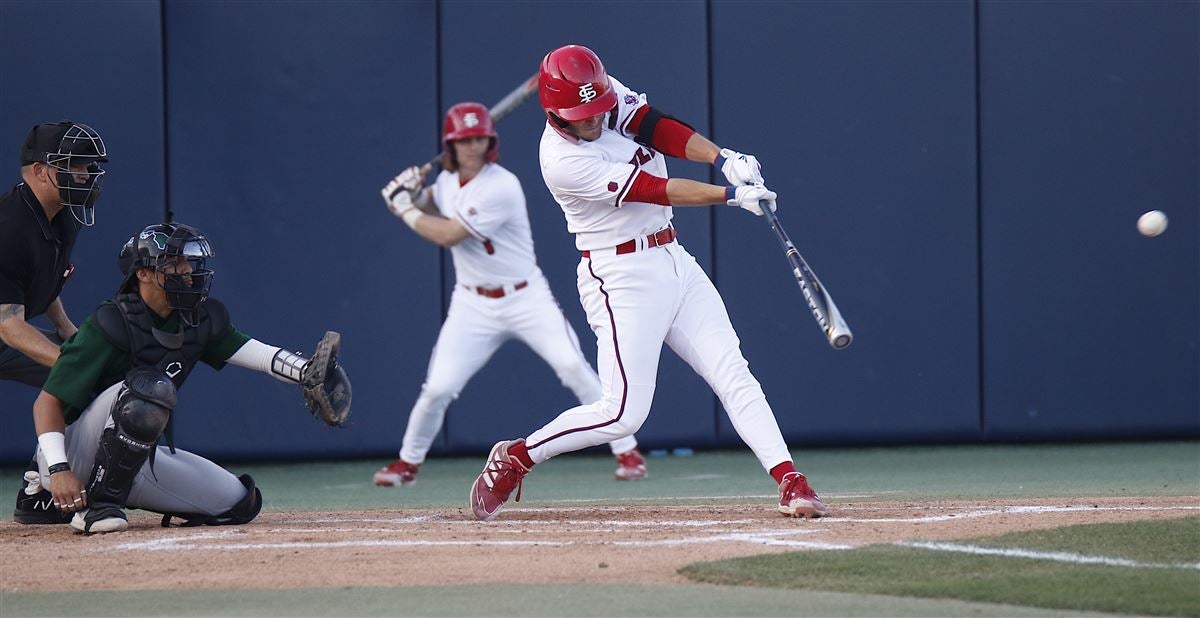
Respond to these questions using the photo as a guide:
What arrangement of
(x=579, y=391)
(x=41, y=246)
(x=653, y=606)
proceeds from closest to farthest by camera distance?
(x=653, y=606) < (x=41, y=246) < (x=579, y=391)

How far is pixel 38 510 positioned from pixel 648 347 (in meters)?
2.29

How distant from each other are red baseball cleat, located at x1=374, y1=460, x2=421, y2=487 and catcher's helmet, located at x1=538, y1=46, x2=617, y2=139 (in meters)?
2.99

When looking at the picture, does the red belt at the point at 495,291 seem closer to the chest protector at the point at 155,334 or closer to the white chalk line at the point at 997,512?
the chest protector at the point at 155,334

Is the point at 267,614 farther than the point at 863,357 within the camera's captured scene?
No

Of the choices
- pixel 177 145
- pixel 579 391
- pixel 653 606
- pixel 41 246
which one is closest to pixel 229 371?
pixel 177 145

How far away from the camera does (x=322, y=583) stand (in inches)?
164

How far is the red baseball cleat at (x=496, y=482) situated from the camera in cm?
543

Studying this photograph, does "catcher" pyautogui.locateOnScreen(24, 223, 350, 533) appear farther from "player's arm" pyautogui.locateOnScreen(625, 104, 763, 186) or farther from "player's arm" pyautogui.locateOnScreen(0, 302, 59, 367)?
"player's arm" pyautogui.locateOnScreen(625, 104, 763, 186)

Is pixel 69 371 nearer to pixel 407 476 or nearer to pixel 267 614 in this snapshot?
pixel 267 614

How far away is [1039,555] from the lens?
14.2 feet

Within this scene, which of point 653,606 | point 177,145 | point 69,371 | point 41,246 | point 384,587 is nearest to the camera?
point 653,606

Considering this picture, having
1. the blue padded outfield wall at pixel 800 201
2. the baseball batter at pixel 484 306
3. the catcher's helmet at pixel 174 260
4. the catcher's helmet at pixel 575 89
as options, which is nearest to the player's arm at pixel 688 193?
the catcher's helmet at pixel 575 89

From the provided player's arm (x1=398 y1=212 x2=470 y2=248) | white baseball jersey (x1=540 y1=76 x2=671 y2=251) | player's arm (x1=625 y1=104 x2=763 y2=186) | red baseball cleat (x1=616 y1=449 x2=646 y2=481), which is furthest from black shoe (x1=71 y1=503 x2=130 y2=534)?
red baseball cleat (x1=616 y1=449 x2=646 y2=481)

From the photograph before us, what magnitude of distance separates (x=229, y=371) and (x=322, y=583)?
5.02 metres
